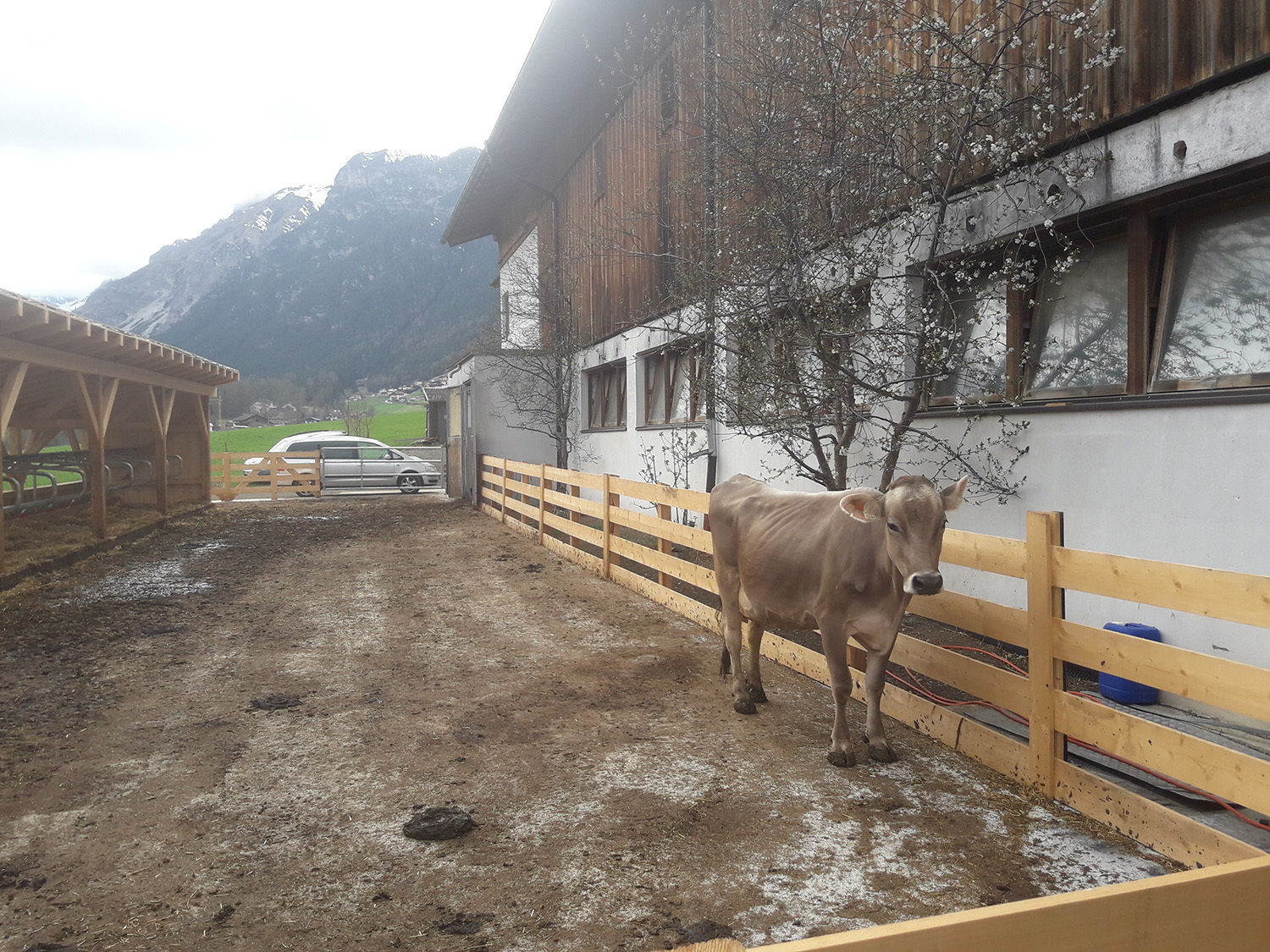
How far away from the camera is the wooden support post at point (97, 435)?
39.0ft

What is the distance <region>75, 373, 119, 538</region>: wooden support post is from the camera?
39.0 feet

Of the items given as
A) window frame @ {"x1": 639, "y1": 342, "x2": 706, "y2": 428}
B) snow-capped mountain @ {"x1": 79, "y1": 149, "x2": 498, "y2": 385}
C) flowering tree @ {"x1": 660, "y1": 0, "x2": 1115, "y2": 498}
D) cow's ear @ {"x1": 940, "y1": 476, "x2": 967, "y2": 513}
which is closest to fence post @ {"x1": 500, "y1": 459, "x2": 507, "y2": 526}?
window frame @ {"x1": 639, "y1": 342, "x2": 706, "y2": 428}

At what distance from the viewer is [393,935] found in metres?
2.71

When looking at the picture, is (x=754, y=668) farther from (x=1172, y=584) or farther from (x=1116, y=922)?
(x=1116, y=922)

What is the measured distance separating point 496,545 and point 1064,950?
1131cm

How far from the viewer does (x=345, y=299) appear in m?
155

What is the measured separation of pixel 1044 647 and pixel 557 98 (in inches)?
650

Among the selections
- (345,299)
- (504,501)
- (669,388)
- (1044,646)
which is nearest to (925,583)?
(1044,646)

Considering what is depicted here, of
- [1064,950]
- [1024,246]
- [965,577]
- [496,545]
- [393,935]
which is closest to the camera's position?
[1064,950]

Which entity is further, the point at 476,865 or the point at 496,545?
the point at 496,545

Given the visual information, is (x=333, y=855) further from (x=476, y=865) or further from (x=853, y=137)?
(x=853, y=137)

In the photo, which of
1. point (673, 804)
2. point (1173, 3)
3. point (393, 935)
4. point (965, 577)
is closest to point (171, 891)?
point (393, 935)

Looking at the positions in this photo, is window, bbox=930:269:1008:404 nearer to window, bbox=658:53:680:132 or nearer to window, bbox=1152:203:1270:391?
window, bbox=1152:203:1270:391

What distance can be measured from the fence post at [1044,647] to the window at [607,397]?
11.7 meters
